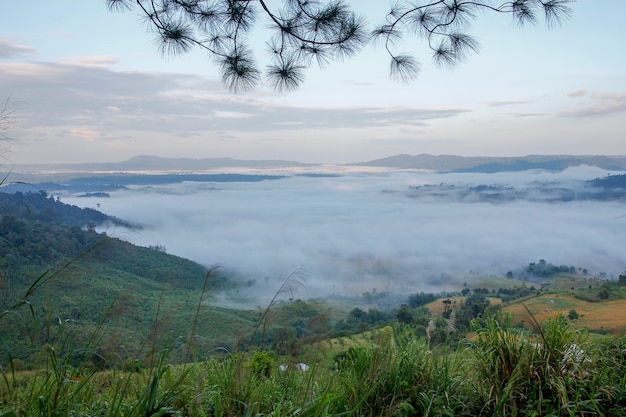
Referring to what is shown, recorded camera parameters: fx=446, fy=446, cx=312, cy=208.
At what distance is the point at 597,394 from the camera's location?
2.24 metres

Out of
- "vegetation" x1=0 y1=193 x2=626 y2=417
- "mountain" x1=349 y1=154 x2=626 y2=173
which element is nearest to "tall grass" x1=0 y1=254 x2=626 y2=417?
"vegetation" x1=0 y1=193 x2=626 y2=417

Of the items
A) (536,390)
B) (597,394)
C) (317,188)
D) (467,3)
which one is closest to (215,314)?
(536,390)

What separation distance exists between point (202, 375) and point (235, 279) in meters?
1.54

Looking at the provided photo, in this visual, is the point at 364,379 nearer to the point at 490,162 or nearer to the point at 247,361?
the point at 247,361

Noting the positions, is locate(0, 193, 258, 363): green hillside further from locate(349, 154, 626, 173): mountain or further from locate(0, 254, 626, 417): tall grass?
locate(349, 154, 626, 173): mountain

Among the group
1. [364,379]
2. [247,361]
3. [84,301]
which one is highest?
[84,301]

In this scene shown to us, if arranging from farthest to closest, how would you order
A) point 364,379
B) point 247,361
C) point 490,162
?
point 490,162
point 247,361
point 364,379

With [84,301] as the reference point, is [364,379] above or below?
below

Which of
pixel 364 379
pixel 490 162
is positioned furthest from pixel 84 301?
pixel 490 162

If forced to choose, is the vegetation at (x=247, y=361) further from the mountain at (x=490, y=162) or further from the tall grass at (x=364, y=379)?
the mountain at (x=490, y=162)

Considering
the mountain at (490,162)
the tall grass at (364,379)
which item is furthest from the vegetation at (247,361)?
the mountain at (490,162)

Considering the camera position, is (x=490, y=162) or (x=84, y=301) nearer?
(x=84, y=301)

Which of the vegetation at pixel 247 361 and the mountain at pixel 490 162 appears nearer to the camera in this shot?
the vegetation at pixel 247 361

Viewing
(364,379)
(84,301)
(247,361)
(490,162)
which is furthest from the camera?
(490,162)
